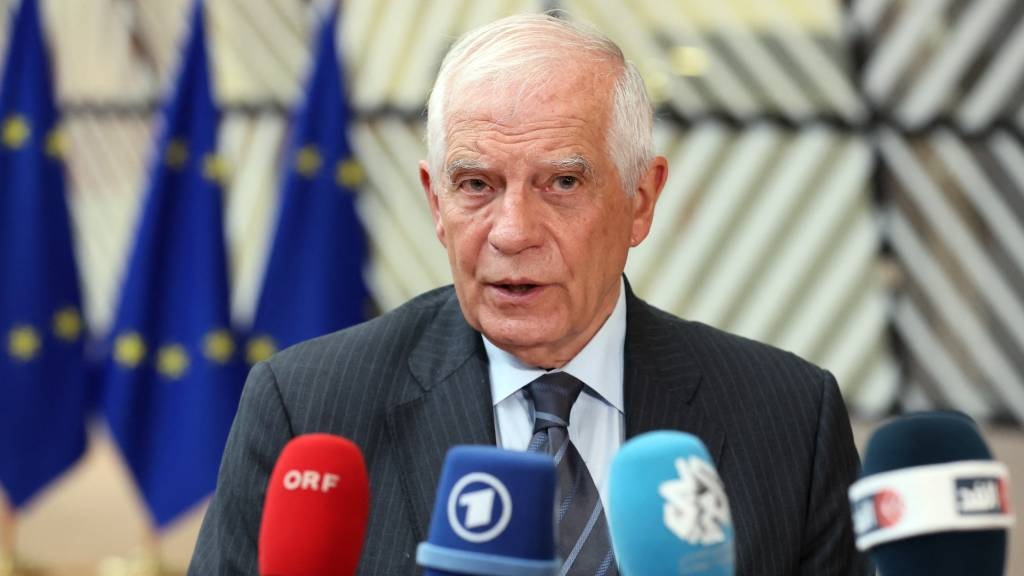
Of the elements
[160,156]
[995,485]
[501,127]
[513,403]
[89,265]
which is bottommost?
[89,265]

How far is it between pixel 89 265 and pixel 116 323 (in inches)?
162

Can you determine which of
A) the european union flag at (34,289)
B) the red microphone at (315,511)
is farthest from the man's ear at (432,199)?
the european union flag at (34,289)

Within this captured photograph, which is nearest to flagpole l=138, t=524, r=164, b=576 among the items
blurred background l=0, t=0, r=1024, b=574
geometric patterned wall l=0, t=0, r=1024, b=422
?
blurred background l=0, t=0, r=1024, b=574

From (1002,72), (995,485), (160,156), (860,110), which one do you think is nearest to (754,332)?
(860,110)

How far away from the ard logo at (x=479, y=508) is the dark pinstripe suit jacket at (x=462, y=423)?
840 millimetres

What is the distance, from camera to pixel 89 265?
10.1 m

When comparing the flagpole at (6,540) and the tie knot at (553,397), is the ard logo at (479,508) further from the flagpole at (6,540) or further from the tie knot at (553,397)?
the flagpole at (6,540)

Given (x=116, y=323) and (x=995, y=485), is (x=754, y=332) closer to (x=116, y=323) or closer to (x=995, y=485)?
(x=116, y=323)

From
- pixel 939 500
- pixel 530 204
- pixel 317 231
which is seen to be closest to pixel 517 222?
pixel 530 204

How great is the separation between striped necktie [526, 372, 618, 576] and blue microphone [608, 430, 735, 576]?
68cm

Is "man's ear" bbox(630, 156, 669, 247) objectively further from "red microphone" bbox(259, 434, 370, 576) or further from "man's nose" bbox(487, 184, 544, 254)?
"red microphone" bbox(259, 434, 370, 576)

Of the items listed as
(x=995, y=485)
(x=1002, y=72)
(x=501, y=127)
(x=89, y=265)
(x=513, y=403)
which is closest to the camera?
(x=995, y=485)

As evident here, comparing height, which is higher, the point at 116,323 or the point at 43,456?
the point at 116,323

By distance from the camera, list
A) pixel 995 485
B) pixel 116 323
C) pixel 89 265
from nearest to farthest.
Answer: pixel 995 485 < pixel 116 323 < pixel 89 265
